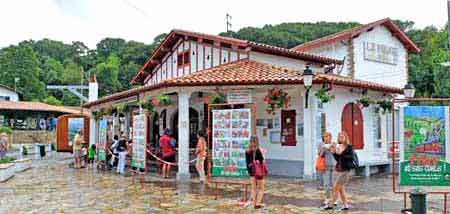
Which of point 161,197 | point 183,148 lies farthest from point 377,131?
point 161,197

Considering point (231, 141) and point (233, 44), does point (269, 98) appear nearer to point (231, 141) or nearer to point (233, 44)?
point (231, 141)

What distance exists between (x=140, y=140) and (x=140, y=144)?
0.13 m

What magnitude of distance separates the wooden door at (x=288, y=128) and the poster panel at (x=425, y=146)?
667 cm

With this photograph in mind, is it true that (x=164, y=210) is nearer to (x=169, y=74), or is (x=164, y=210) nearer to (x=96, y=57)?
(x=169, y=74)

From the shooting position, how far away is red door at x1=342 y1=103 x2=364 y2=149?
14991 millimetres

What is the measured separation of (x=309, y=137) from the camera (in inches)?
532

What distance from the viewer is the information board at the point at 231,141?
10.2 metres

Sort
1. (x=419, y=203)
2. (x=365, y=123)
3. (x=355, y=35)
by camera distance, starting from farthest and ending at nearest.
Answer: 1. (x=355, y=35)
2. (x=365, y=123)
3. (x=419, y=203)

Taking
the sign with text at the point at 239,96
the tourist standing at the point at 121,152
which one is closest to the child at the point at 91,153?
the tourist standing at the point at 121,152

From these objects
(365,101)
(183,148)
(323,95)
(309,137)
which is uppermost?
(323,95)

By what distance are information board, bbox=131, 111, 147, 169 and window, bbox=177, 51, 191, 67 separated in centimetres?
482

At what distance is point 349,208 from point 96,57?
62093 millimetres

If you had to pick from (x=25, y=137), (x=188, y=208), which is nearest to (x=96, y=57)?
(x=25, y=137)

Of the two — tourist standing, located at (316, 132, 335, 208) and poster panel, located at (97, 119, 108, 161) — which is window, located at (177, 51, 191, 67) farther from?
tourist standing, located at (316, 132, 335, 208)
